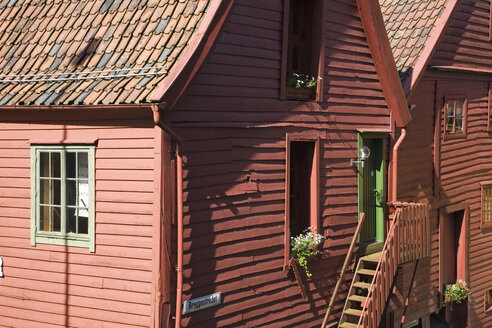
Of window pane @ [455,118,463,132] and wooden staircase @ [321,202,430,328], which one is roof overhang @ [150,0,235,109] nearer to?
wooden staircase @ [321,202,430,328]

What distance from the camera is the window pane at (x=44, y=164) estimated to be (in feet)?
39.2

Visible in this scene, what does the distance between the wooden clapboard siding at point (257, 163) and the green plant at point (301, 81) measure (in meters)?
0.26

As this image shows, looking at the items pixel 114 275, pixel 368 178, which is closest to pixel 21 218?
pixel 114 275

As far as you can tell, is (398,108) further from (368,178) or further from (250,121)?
(250,121)

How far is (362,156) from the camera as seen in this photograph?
15.0 meters

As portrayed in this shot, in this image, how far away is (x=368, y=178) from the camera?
16.1 metres

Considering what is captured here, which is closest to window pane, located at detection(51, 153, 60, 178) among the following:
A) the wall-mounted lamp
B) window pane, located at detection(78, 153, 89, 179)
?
window pane, located at detection(78, 153, 89, 179)

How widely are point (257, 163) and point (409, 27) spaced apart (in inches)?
290

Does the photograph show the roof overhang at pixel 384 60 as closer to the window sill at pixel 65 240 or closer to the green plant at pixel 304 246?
the green plant at pixel 304 246

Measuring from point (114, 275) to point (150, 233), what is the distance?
2.95 ft

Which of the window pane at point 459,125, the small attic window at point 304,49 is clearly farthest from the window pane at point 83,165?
the window pane at point 459,125

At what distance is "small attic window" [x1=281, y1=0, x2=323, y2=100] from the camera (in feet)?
45.7

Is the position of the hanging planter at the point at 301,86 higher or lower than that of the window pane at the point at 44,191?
higher

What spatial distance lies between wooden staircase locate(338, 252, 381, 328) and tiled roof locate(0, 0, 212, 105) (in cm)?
592
